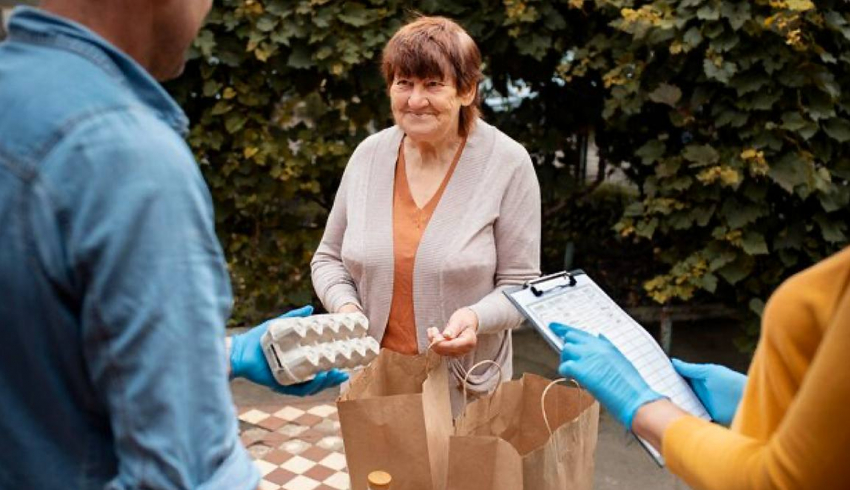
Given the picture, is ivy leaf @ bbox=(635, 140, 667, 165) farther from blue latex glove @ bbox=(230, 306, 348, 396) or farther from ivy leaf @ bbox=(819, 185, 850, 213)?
blue latex glove @ bbox=(230, 306, 348, 396)

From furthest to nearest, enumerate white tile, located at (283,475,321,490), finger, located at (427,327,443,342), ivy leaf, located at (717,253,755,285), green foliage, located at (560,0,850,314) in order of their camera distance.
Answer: ivy leaf, located at (717,253,755,285) < green foliage, located at (560,0,850,314) < white tile, located at (283,475,321,490) < finger, located at (427,327,443,342)

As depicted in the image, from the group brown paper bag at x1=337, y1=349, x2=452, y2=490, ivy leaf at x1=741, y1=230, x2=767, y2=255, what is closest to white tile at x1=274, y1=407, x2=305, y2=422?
brown paper bag at x1=337, y1=349, x2=452, y2=490

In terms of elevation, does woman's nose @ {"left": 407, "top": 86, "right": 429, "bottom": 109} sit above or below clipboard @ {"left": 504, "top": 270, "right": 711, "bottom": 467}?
above

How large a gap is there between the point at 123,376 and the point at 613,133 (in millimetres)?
3675

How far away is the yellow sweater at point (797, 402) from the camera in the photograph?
865 millimetres

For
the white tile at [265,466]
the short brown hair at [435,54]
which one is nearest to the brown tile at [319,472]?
the white tile at [265,466]

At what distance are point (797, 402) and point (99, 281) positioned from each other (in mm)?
717

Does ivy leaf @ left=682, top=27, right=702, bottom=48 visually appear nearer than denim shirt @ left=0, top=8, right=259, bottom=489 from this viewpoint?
No

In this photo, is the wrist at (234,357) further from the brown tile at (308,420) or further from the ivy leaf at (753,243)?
the ivy leaf at (753,243)

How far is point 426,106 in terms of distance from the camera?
2100 mm

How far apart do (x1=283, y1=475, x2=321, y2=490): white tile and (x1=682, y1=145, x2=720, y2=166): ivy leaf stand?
6.49 ft

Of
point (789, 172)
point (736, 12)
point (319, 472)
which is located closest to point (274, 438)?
point (319, 472)

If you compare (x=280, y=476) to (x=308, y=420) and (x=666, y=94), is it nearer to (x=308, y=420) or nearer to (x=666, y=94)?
(x=308, y=420)

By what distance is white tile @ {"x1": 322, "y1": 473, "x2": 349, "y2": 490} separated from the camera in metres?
2.72
